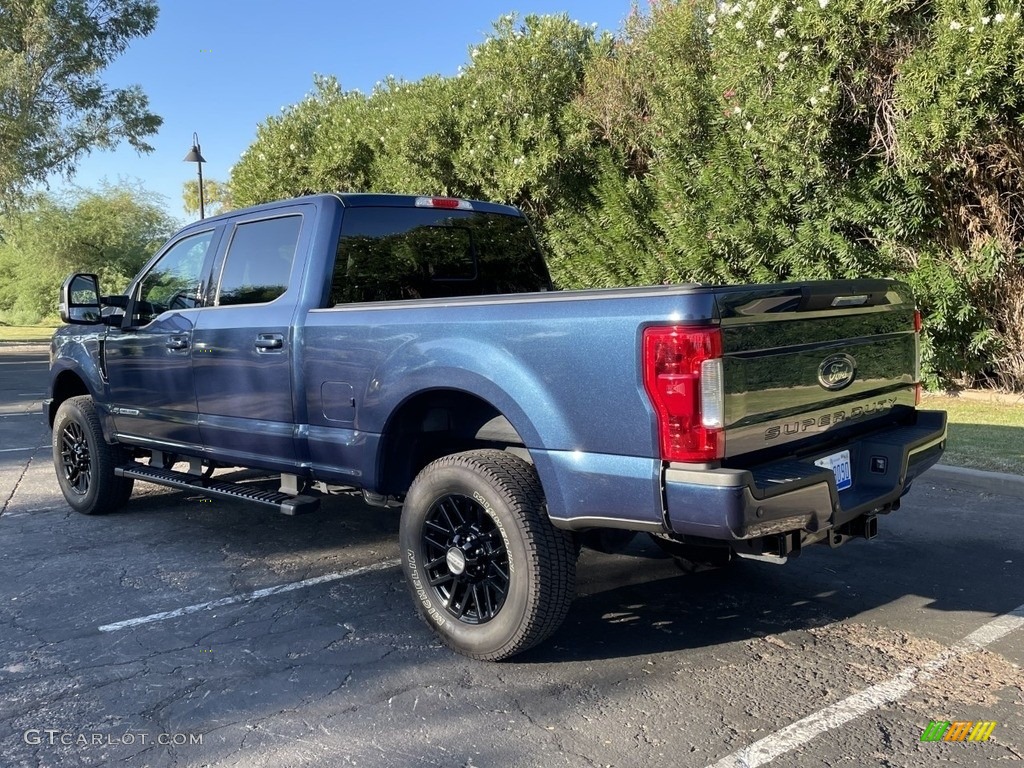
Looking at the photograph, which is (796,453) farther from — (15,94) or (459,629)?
(15,94)

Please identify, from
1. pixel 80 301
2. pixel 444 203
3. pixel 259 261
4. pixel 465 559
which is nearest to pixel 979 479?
pixel 444 203

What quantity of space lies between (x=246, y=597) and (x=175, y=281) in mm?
2216

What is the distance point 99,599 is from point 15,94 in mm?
23088

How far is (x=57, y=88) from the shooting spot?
79.6 ft

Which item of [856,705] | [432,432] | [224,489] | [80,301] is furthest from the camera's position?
[80,301]

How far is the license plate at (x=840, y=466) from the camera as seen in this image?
3454mm

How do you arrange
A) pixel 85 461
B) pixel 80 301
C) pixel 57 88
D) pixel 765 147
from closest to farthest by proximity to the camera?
pixel 80 301 < pixel 85 461 < pixel 765 147 < pixel 57 88

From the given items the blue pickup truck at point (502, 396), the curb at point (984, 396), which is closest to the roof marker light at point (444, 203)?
the blue pickup truck at point (502, 396)

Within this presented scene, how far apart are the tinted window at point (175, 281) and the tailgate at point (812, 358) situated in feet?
11.3

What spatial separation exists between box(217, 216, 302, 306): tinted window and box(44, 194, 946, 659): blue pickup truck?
0.05 feet

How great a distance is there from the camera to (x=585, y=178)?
1359cm

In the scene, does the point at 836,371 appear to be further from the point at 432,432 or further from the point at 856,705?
the point at 432,432

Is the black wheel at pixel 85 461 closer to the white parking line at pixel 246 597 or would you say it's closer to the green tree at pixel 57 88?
the white parking line at pixel 246 597

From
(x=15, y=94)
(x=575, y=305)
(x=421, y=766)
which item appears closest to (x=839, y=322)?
(x=575, y=305)
